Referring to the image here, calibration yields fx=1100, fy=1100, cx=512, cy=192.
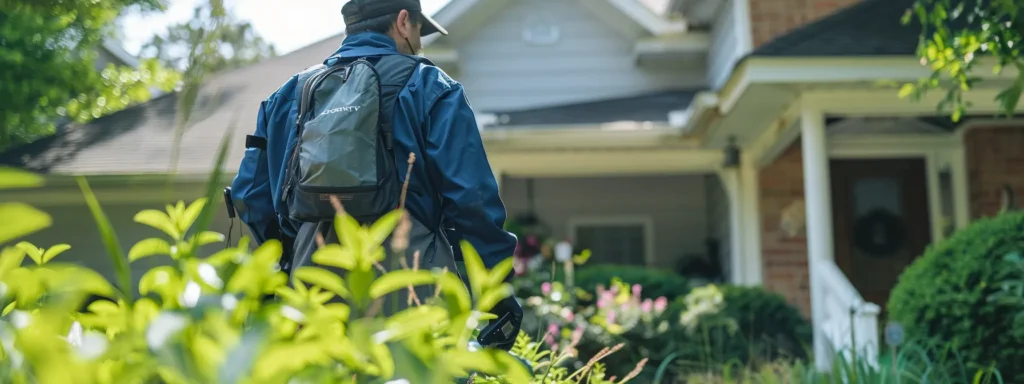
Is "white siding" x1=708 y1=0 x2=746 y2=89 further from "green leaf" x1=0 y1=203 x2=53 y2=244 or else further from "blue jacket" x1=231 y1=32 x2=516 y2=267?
"green leaf" x1=0 y1=203 x2=53 y2=244

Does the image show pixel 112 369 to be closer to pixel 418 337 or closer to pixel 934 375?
pixel 418 337

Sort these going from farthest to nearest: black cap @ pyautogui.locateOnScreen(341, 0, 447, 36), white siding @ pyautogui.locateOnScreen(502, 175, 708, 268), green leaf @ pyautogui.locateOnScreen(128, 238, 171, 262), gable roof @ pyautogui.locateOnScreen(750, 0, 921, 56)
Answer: white siding @ pyautogui.locateOnScreen(502, 175, 708, 268), gable roof @ pyautogui.locateOnScreen(750, 0, 921, 56), black cap @ pyautogui.locateOnScreen(341, 0, 447, 36), green leaf @ pyautogui.locateOnScreen(128, 238, 171, 262)

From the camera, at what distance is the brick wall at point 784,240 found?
30.7 feet

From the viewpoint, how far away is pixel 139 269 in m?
10.3

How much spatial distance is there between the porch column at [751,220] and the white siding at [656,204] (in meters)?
2.79

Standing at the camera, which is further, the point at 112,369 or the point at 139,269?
the point at 139,269

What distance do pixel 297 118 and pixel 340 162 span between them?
9.7 inches

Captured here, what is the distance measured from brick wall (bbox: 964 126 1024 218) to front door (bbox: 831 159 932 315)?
0.65 metres

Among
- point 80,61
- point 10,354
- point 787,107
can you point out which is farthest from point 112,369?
point 80,61

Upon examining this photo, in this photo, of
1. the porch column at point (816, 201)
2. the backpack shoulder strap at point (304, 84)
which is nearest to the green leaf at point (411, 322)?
the backpack shoulder strap at point (304, 84)

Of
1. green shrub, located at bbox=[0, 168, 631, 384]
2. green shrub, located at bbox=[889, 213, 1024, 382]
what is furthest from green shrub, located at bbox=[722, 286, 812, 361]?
green shrub, located at bbox=[0, 168, 631, 384]

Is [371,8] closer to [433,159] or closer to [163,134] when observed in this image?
[433,159]

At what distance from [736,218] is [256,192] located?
7366 mm

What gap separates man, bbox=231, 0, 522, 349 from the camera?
2.35 m
